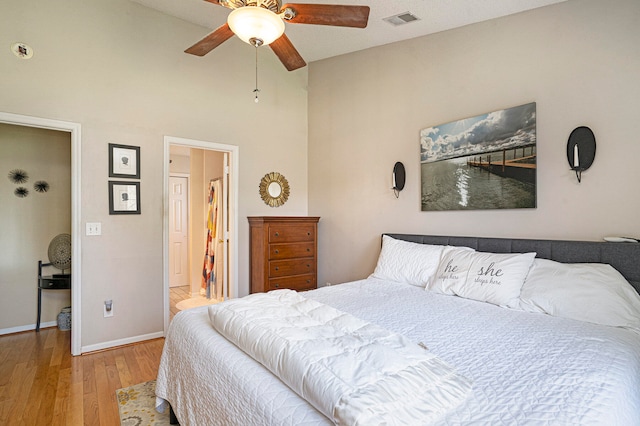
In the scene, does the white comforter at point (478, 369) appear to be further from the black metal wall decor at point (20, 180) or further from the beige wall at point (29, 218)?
the black metal wall decor at point (20, 180)

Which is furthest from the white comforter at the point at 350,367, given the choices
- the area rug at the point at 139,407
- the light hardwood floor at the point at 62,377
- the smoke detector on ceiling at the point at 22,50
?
the smoke detector on ceiling at the point at 22,50

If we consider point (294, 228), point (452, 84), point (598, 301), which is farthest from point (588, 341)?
point (294, 228)

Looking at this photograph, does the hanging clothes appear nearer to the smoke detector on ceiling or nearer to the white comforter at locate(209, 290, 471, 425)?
the smoke detector on ceiling

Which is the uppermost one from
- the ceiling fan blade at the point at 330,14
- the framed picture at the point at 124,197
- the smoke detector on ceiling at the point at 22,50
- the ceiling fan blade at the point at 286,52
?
the smoke detector on ceiling at the point at 22,50

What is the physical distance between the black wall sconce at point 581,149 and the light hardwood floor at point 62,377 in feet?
10.9

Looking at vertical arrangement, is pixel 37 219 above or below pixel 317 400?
above

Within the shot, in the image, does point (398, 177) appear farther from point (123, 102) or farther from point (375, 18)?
point (123, 102)

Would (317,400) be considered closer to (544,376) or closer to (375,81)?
(544,376)

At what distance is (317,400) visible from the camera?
3.13 ft

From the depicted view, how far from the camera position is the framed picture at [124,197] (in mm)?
3061

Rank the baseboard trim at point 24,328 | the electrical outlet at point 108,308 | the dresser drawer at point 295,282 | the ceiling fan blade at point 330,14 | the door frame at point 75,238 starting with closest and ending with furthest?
the ceiling fan blade at point 330,14 < the door frame at point 75,238 < the electrical outlet at point 108,308 < the baseboard trim at point 24,328 < the dresser drawer at point 295,282

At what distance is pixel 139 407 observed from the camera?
2.11 metres

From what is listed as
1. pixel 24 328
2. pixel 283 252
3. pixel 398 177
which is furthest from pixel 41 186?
pixel 398 177

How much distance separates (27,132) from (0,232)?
1.11 metres
